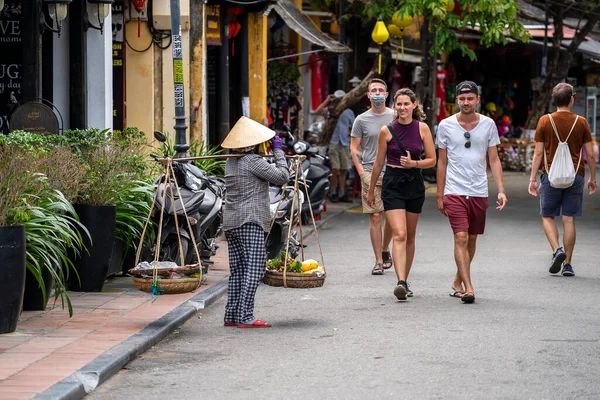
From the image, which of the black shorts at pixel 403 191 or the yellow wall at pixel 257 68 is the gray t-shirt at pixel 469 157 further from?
the yellow wall at pixel 257 68

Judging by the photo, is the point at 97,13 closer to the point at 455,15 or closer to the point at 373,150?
the point at 373,150

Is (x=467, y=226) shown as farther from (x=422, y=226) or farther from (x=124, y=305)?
(x=422, y=226)

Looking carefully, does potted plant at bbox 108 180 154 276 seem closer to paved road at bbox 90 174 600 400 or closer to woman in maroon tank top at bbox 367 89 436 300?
paved road at bbox 90 174 600 400

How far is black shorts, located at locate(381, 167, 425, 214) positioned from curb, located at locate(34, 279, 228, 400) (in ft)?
6.10

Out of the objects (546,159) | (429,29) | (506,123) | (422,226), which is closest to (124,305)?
(546,159)

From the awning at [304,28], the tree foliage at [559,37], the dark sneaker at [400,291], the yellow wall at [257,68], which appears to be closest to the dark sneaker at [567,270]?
the dark sneaker at [400,291]

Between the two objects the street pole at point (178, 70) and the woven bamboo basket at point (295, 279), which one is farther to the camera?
the street pole at point (178, 70)

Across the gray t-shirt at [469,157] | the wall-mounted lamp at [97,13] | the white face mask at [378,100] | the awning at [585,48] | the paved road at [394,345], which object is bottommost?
the paved road at [394,345]

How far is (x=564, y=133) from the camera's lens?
41.3ft

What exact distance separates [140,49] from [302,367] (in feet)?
38.7

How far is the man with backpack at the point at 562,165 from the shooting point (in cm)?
1252

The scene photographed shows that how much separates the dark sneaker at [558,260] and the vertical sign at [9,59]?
710 cm

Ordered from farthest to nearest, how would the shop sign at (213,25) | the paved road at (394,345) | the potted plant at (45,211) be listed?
the shop sign at (213,25)
the potted plant at (45,211)
the paved road at (394,345)

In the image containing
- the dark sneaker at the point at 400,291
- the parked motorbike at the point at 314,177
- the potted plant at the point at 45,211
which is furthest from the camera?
the parked motorbike at the point at 314,177
